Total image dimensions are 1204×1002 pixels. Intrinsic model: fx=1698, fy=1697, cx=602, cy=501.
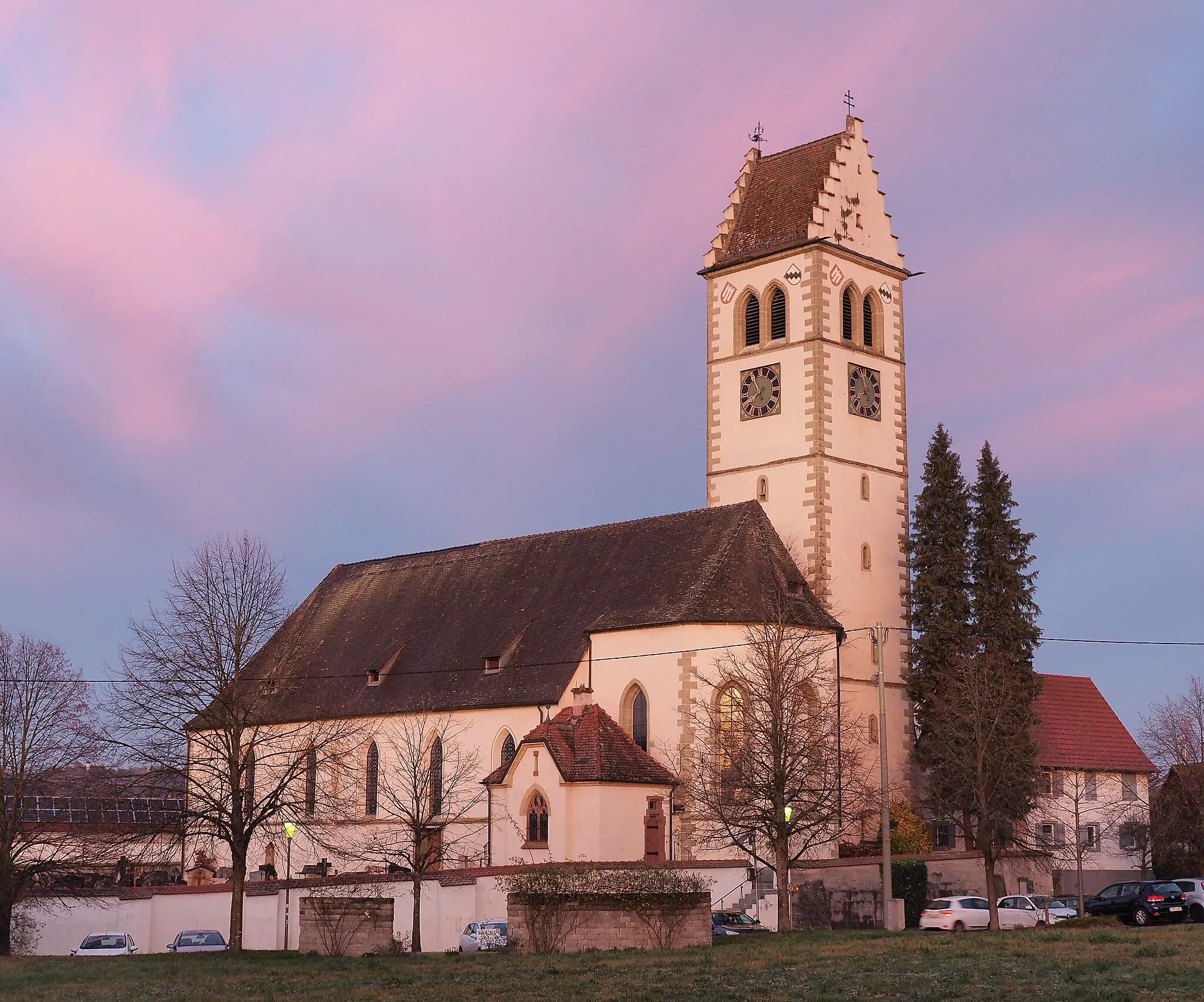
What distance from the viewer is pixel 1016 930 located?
121 ft

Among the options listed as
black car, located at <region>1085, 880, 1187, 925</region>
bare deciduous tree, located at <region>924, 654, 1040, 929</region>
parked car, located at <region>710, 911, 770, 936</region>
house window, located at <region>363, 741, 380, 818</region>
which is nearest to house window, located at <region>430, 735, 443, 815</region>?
house window, located at <region>363, 741, 380, 818</region>

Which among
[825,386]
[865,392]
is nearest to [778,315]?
[825,386]

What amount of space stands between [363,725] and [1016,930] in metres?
32.1

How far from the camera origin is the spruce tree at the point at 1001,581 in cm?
5869

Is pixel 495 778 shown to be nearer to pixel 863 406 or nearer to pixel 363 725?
pixel 363 725

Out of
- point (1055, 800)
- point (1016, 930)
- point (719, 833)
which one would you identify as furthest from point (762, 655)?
point (1055, 800)

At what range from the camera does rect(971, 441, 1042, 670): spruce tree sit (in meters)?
58.7

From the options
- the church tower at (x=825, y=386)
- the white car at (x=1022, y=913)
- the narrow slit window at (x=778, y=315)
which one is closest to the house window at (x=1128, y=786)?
the church tower at (x=825, y=386)

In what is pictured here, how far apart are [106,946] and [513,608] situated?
71.0 ft

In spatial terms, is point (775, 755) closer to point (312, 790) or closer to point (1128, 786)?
point (312, 790)

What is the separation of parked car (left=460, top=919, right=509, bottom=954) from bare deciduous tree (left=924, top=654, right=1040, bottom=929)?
15.2 metres

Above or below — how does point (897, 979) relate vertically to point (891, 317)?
below

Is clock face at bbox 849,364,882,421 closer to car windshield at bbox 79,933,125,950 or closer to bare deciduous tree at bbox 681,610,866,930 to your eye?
bare deciduous tree at bbox 681,610,866,930

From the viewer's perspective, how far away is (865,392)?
62.0m
